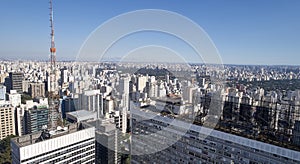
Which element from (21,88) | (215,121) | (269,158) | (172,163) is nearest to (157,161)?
(172,163)

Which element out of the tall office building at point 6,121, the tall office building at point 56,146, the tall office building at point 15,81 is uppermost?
the tall office building at point 15,81

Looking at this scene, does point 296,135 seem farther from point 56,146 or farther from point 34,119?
point 34,119

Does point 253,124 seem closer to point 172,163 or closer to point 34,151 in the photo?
point 172,163

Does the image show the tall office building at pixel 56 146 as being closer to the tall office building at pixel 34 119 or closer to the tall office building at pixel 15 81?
the tall office building at pixel 34 119

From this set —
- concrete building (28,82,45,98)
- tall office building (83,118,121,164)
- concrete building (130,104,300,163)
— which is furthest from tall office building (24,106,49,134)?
concrete building (130,104,300,163)

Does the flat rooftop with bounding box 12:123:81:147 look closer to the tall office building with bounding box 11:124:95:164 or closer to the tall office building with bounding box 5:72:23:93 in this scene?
the tall office building with bounding box 11:124:95:164

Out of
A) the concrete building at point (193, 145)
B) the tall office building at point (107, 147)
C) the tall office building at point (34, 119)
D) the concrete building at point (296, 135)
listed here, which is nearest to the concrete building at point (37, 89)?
the tall office building at point (34, 119)

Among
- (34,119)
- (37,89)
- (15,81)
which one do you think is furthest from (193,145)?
(15,81)
